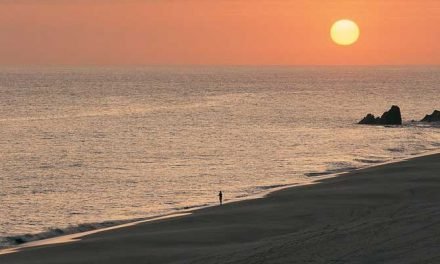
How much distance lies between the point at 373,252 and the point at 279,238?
17.5ft

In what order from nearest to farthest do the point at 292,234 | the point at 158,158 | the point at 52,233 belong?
the point at 292,234
the point at 52,233
the point at 158,158

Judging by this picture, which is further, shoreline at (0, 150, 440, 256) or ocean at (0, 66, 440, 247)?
ocean at (0, 66, 440, 247)

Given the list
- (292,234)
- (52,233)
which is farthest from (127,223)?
(292,234)

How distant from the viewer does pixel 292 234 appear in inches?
1217

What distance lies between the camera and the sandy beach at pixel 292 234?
26.2m

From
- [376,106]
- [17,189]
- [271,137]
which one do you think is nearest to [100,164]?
[17,189]

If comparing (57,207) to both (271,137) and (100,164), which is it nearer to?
(100,164)

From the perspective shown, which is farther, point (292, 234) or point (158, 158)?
point (158, 158)

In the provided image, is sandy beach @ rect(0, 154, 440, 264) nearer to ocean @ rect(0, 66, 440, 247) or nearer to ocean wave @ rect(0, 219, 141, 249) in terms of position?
ocean wave @ rect(0, 219, 141, 249)

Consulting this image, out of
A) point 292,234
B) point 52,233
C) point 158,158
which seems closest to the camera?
point 292,234

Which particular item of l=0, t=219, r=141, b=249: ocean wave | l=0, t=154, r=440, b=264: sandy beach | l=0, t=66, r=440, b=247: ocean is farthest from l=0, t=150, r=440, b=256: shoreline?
l=0, t=154, r=440, b=264: sandy beach

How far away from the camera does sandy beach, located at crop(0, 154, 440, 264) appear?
86.1 ft

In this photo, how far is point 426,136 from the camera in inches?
3334

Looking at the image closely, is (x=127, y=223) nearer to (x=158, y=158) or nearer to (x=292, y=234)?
(x=292, y=234)
